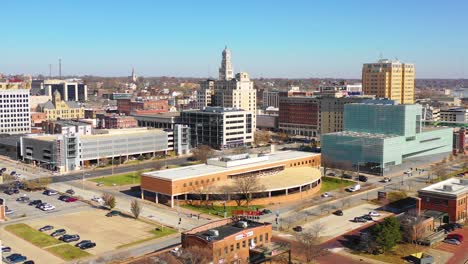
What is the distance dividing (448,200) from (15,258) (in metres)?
38.1

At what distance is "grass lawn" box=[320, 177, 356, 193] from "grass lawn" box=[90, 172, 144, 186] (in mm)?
24474

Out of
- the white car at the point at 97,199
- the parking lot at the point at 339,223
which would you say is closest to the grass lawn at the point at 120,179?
the white car at the point at 97,199

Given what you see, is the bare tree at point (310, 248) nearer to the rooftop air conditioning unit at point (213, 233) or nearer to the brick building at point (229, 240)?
the brick building at point (229, 240)

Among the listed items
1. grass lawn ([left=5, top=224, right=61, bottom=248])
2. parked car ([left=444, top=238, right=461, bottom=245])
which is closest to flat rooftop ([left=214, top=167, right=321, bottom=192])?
parked car ([left=444, top=238, right=461, bottom=245])

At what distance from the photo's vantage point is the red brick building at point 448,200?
49.0 m

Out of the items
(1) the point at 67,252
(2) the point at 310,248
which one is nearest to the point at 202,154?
(1) the point at 67,252

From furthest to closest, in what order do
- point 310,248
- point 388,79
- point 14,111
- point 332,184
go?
point 388,79 → point 14,111 → point 332,184 → point 310,248

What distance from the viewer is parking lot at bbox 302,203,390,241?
4597 centimetres

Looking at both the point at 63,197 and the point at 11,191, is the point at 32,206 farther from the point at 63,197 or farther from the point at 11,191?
the point at 11,191

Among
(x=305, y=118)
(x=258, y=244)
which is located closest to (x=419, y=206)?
(x=258, y=244)

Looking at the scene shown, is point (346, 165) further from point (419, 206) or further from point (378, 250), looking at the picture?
point (378, 250)

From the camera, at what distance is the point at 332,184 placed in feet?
224

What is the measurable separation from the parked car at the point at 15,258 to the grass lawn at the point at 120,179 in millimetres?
28523

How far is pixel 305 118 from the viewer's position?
119625mm
